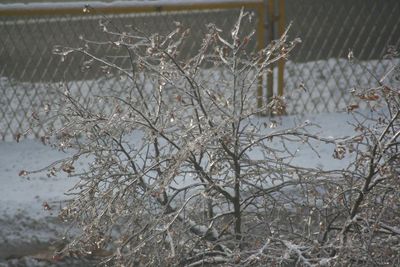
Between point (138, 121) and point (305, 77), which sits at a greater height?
point (305, 77)

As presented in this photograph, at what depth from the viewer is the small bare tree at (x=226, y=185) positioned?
3.40m

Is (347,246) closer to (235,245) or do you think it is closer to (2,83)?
(235,245)

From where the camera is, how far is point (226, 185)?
12.4 feet

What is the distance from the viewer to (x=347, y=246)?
10.5 feet

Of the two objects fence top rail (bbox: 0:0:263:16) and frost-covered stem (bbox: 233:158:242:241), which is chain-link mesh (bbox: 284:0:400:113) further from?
frost-covered stem (bbox: 233:158:242:241)

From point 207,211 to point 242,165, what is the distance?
17.1 inches

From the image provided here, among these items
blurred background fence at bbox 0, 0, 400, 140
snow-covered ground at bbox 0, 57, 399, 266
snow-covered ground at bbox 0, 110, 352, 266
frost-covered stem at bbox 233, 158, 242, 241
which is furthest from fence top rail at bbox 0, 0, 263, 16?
frost-covered stem at bbox 233, 158, 242, 241

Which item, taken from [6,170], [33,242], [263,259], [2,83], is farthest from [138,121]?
[2,83]

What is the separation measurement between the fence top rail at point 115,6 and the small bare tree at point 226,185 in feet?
7.79

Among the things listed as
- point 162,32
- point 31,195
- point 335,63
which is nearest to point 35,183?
point 31,195

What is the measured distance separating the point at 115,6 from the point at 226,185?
3.01 meters

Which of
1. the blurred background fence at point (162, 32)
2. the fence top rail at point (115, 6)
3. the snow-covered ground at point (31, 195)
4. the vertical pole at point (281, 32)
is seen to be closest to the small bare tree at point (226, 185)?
the snow-covered ground at point (31, 195)

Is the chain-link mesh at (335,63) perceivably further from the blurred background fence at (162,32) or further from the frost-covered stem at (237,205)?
the frost-covered stem at (237,205)

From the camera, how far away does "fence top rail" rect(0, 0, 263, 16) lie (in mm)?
6391
